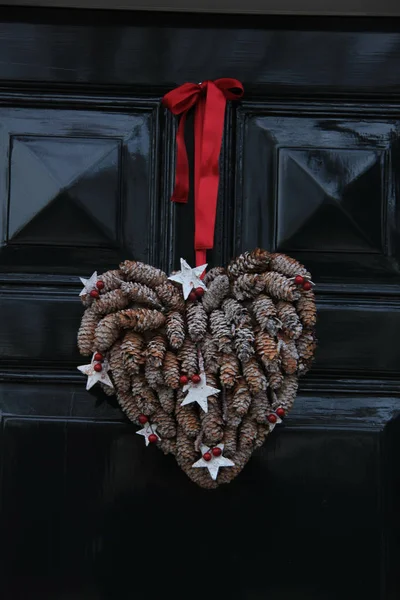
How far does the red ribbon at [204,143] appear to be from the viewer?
3.66 feet

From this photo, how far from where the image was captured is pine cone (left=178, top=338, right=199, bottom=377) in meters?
0.97

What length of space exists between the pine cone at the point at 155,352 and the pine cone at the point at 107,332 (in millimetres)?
53


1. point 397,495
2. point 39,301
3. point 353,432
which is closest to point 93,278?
point 39,301

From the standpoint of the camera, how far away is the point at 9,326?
116 cm

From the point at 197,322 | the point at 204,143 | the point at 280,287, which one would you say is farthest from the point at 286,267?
the point at 204,143

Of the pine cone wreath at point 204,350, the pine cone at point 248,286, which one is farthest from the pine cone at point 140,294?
the pine cone at point 248,286

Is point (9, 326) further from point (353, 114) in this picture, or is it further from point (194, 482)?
point (353, 114)

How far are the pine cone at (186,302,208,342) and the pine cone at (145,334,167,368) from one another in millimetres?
45

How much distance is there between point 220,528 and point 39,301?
0.49 meters

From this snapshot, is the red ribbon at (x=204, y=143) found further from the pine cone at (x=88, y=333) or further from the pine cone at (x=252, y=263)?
the pine cone at (x=88, y=333)

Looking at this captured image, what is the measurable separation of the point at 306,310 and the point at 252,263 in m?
0.11

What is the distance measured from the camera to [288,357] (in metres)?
0.98

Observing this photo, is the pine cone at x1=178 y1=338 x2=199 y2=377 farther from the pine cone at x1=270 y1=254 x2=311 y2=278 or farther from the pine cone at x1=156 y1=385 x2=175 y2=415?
the pine cone at x1=270 y1=254 x2=311 y2=278

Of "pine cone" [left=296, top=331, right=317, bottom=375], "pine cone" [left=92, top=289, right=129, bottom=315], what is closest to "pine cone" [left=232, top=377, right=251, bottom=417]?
"pine cone" [left=296, top=331, right=317, bottom=375]
